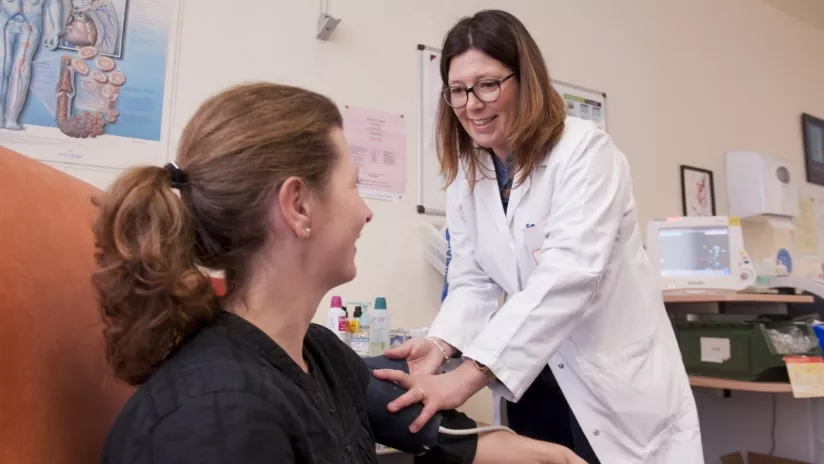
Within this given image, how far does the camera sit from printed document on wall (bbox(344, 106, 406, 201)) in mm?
1938

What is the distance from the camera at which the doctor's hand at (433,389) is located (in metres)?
0.86

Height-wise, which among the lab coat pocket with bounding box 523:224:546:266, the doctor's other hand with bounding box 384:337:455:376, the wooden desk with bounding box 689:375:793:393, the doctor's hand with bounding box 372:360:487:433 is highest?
the lab coat pocket with bounding box 523:224:546:266

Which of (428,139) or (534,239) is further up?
(428,139)

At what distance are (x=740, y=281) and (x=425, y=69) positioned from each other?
154cm

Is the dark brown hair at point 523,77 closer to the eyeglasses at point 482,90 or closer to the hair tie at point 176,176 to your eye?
the eyeglasses at point 482,90

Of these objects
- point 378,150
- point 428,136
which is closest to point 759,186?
point 428,136

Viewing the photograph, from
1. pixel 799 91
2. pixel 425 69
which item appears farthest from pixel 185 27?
pixel 799 91

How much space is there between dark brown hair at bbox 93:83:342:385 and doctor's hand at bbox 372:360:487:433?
0.33 metres

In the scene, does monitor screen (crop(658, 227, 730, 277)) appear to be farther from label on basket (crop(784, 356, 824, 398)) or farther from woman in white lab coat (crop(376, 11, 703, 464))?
woman in white lab coat (crop(376, 11, 703, 464))

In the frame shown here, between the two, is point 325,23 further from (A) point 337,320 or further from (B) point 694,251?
(B) point 694,251

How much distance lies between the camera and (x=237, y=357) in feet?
1.91

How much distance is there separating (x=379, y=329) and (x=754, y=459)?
1.65 m

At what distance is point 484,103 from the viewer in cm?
119

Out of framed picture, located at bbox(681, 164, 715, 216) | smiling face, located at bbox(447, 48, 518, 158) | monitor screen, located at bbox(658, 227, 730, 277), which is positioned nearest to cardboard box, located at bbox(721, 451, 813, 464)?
monitor screen, located at bbox(658, 227, 730, 277)
